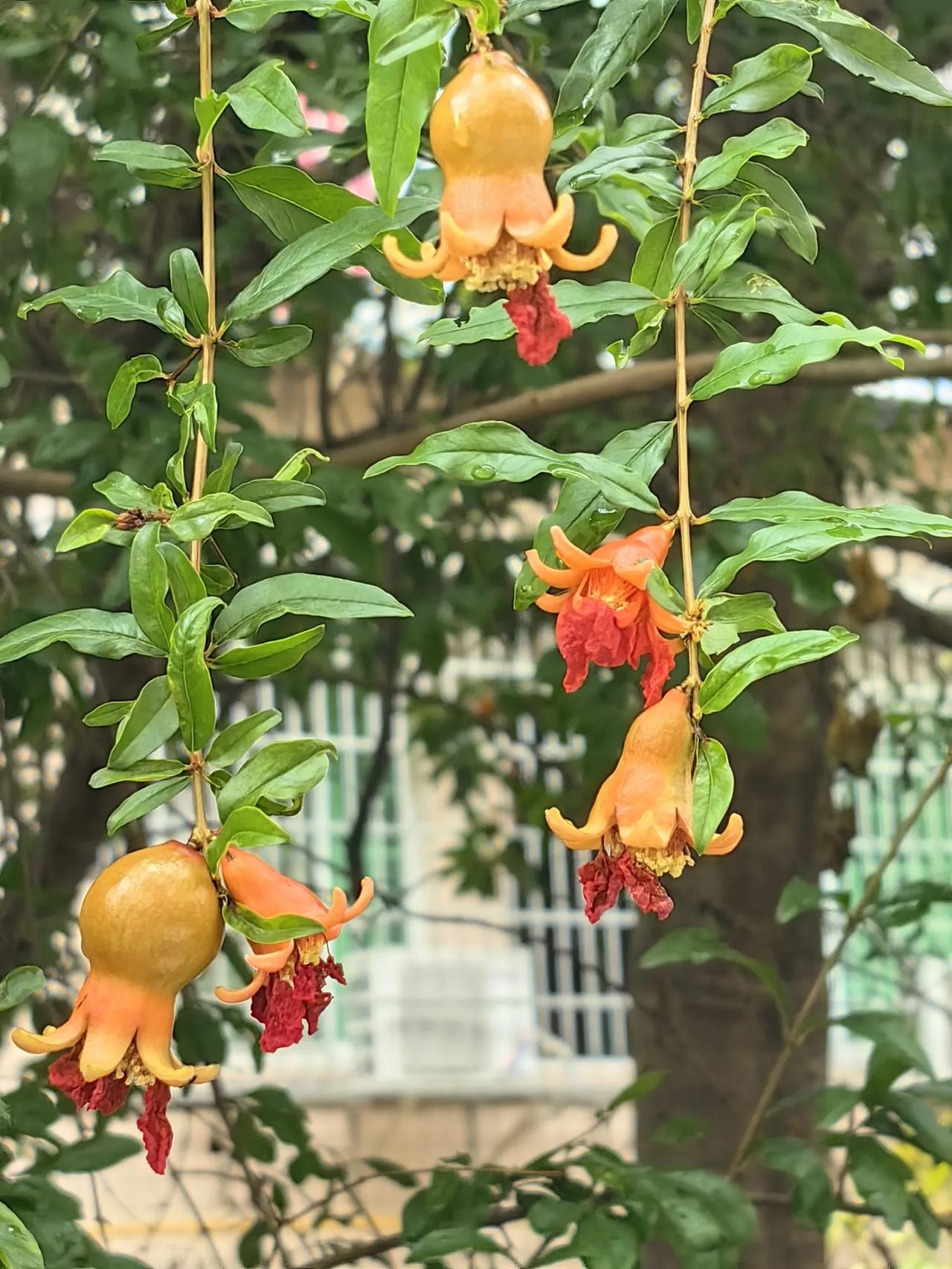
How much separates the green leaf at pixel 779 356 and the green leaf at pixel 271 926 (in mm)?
231

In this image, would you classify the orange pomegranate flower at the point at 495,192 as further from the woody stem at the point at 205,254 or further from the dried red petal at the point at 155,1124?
the dried red petal at the point at 155,1124

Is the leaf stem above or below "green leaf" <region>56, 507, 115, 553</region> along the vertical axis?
below

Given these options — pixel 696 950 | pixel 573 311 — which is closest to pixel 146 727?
pixel 573 311

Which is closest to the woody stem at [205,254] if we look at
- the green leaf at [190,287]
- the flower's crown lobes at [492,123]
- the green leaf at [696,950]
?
the green leaf at [190,287]

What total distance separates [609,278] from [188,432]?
3.42ft

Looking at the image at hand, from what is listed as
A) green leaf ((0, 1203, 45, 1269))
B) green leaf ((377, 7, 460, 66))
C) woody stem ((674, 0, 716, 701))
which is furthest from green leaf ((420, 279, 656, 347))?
green leaf ((0, 1203, 45, 1269))

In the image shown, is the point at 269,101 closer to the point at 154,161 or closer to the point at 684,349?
the point at 154,161

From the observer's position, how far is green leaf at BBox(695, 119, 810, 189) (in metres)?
0.58

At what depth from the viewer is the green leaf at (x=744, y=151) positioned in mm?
575

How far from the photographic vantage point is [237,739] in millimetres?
542

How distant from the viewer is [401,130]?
0.50 m

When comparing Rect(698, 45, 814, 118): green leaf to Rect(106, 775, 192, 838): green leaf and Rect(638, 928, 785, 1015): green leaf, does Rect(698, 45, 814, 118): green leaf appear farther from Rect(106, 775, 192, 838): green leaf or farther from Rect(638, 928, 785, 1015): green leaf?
Rect(638, 928, 785, 1015): green leaf

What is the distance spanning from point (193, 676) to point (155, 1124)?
15cm

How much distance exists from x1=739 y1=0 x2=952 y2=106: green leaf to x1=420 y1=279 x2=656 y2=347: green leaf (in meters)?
0.11
